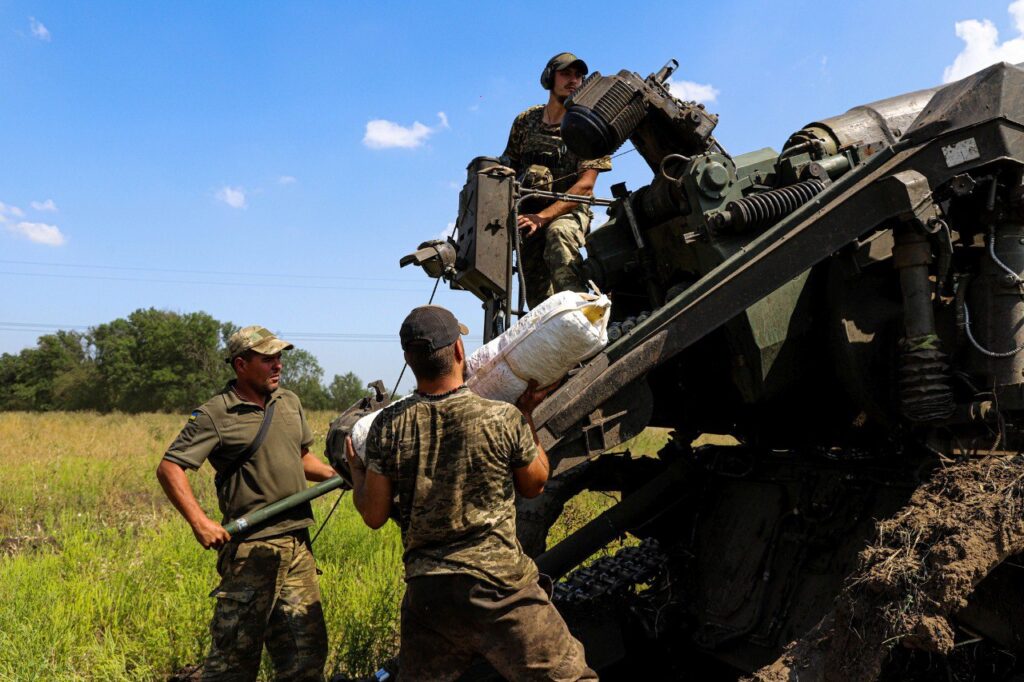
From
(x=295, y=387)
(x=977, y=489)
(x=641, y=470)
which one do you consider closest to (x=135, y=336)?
(x=295, y=387)

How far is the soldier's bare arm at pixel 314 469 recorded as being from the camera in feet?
15.6

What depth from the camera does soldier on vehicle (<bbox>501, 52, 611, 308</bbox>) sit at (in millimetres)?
5426

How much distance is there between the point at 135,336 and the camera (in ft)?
138

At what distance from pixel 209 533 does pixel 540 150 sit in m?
3.35

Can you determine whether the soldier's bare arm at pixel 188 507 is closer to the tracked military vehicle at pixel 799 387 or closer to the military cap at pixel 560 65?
the tracked military vehicle at pixel 799 387

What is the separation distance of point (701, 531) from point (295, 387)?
124 ft

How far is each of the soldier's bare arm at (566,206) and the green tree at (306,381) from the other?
3017 centimetres

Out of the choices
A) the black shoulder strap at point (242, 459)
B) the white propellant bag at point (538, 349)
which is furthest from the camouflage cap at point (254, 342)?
the white propellant bag at point (538, 349)

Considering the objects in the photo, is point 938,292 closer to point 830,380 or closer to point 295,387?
point 830,380

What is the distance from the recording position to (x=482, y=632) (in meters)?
2.94

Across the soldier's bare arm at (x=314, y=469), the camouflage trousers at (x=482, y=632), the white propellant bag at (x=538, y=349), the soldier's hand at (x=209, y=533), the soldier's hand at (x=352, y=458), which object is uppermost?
the white propellant bag at (x=538, y=349)

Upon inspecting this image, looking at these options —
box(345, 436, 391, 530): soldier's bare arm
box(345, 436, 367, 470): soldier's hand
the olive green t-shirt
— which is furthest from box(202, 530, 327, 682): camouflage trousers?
box(345, 436, 391, 530): soldier's bare arm

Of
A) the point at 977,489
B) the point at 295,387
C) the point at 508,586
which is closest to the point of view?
the point at 508,586

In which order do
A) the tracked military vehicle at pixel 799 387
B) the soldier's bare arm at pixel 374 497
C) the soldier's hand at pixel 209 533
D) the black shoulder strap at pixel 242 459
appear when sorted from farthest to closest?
1. the black shoulder strap at pixel 242 459
2. the soldier's hand at pixel 209 533
3. the tracked military vehicle at pixel 799 387
4. the soldier's bare arm at pixel 374 497
